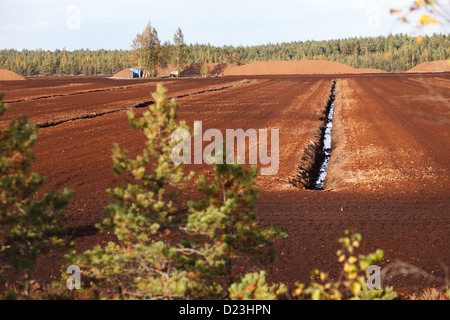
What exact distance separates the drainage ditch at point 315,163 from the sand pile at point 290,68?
12186 centimetres

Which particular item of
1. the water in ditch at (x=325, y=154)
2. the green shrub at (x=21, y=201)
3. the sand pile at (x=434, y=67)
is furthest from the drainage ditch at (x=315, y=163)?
the sand pile at (x=434, y=67)

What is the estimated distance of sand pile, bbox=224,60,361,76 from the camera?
148m

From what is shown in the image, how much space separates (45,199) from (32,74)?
194 meters

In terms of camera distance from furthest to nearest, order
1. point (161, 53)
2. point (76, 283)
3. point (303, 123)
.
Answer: point (161, 53), point (303, 123), point (76, 283)

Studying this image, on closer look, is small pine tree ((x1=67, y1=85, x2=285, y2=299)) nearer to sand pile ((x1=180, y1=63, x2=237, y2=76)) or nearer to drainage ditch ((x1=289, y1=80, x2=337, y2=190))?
drainage ditch ((x1=289, y1=80, x2=337, y2=190))

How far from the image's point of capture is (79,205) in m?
14.5

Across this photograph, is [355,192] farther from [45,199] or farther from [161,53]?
[161,53]

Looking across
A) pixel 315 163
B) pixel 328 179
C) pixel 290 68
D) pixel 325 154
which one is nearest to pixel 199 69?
pixel 290 68

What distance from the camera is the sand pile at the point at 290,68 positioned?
486 feet

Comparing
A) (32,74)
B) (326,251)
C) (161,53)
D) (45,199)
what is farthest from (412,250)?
(32,74)

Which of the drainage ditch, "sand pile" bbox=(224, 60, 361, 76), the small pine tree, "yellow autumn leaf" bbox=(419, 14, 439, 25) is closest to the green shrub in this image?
the small pine tree

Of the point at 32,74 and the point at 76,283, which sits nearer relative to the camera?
the point at 76,283

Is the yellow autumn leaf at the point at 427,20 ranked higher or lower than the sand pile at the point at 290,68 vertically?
lower

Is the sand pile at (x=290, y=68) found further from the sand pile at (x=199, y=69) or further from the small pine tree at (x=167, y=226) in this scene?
the small pine tree at (x=167, y=226)
